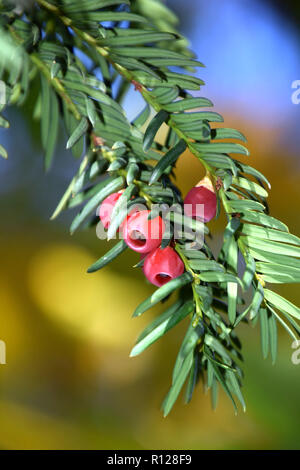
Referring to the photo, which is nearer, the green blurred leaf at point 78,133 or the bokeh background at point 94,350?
the green blurred leaf at point 78,133

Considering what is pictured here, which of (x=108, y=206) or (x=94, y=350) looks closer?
(x=108, y=206)

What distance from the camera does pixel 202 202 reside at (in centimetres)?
23

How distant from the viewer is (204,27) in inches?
25.7

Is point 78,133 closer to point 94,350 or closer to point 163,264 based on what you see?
point 163,264

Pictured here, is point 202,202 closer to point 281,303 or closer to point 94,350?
point 281,303

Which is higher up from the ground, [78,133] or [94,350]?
[78,133]

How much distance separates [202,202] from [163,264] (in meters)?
0.04

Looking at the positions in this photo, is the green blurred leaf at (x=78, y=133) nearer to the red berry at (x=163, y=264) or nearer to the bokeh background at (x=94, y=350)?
the red berry at (x=163, y=264)

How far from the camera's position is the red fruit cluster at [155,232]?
0.69 feet

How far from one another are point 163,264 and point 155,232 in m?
0.02

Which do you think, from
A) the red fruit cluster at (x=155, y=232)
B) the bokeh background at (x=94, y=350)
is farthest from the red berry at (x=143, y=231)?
the bokeh background at (x=94, y=350)

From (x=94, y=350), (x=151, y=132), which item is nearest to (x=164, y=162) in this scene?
(x=151, y=132)

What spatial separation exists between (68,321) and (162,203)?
1.71 ft
